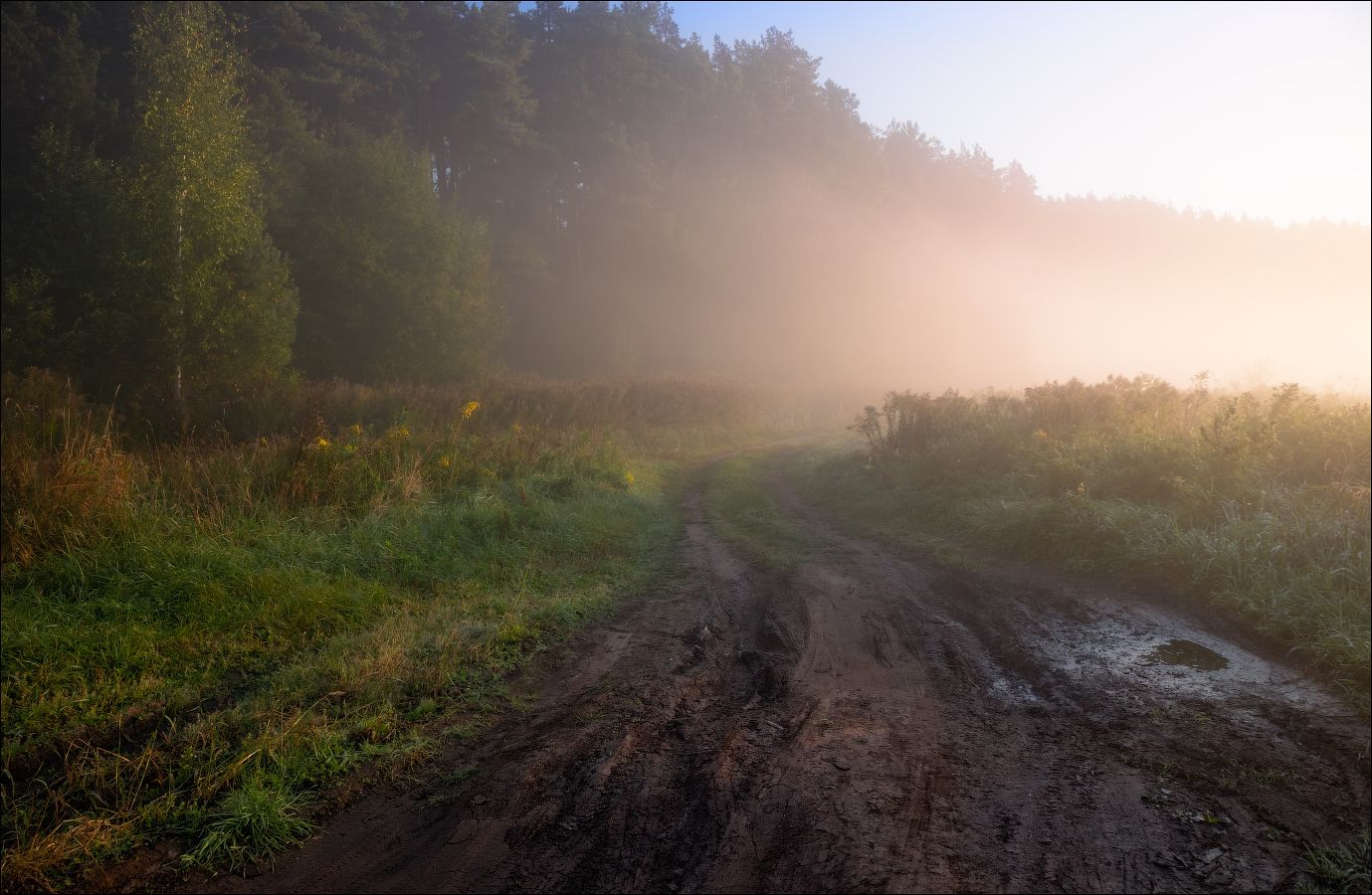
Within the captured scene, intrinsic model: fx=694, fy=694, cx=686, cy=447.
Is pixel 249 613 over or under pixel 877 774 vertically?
under

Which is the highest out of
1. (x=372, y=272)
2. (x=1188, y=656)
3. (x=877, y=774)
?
(x=372, y=272)

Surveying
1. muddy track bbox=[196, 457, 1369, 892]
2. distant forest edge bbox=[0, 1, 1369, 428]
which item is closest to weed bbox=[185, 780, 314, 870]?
muddy track bbox=[196, 457, 1369, 892]

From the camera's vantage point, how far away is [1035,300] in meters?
75.6

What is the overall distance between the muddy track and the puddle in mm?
40

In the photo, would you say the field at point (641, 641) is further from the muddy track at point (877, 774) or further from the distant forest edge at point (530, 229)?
the distant forest edge at point (530, 229)

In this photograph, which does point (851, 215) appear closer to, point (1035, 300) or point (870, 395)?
point (870, 395)

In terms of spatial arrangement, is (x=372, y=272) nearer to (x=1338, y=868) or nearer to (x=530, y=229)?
(x=530, y=229)

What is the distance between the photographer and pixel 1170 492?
26.9ft

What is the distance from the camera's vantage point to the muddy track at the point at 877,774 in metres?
2.65

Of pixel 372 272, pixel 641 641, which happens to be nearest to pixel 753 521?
pixel 641 641

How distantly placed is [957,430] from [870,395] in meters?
23.9

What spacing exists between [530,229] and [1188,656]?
43071 millimetres

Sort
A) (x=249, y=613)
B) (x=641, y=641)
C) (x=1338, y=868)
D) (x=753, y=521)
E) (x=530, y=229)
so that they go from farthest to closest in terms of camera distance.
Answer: (x=530, y=229) < (x=753, y=521) < (x=641, y=641) < (x=249, y=613) < (x=1338, y=868)

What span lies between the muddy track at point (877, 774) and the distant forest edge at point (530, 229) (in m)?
9.86
